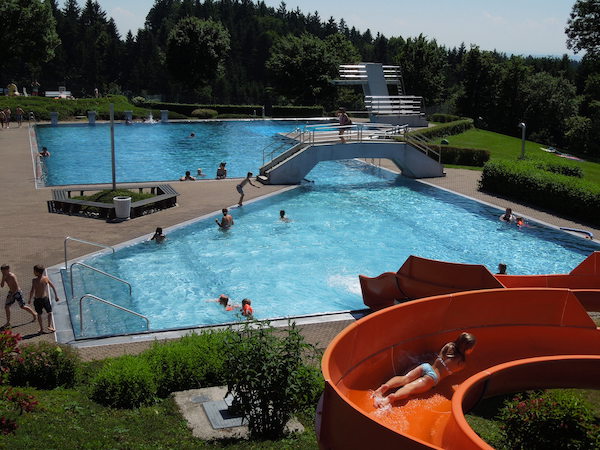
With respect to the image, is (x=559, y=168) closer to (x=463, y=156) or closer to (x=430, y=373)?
(x=463, y=156)

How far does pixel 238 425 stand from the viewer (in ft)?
29.3

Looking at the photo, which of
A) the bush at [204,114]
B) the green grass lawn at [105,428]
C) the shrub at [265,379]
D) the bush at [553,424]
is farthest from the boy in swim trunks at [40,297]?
the bush at [204,114]

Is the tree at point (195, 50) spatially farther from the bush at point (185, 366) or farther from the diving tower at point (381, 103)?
the bush at point (185, 366)

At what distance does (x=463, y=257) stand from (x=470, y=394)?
11.7m

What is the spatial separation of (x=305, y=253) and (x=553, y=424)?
13.0 metres

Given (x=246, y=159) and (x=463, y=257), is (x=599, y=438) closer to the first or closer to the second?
(x=463, y=257)

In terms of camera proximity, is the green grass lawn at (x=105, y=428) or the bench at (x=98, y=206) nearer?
the green grass lawn at (x=105, y=428)

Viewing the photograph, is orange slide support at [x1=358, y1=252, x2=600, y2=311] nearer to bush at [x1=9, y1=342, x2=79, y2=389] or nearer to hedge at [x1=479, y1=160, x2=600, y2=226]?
bush at [x1=9, y1=342, x2=79, y2=389]

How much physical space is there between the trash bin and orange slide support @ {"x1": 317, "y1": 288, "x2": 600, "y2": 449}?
545 inches

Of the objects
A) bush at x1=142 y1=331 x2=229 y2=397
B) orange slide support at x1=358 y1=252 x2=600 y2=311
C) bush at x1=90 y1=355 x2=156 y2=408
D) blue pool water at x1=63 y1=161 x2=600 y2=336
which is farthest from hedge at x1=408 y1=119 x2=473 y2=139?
bush at x1=90 y1=355 x2=156 y2=408

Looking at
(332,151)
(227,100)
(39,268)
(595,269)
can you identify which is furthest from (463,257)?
(227,100)

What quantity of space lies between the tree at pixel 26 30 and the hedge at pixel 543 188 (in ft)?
149

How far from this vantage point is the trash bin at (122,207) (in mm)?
21109

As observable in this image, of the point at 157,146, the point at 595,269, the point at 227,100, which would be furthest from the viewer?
the point at 227,100
